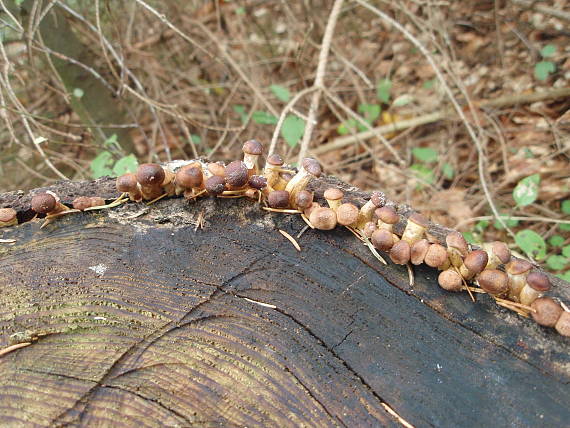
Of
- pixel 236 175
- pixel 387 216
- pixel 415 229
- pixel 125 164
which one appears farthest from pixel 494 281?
pixel 125 164

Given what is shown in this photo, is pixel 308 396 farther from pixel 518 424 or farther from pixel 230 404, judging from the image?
pixel 518 424

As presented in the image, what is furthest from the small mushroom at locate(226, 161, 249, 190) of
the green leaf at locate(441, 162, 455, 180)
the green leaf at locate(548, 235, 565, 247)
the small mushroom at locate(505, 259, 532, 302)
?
the green leaf at locate(441, 162, 455, 180)

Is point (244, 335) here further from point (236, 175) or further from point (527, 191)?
point (527, 191)

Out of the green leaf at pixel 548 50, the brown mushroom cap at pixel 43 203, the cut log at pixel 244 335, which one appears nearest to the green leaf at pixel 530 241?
the cut log at pixel 244 335

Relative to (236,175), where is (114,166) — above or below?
below

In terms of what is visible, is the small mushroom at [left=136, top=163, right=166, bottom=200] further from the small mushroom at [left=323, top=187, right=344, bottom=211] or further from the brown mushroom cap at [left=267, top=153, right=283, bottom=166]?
the small mushroom at [left=323, top=187, right=344, bottom=211]

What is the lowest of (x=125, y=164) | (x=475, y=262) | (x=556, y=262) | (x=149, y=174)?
(x=556, y=262)

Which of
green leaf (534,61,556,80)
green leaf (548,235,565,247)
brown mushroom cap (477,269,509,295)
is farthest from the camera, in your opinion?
green leaf (534,61,556,80)

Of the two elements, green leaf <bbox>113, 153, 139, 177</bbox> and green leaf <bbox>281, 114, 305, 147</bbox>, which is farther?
green leaf <bbox>281, 114, 305, 147</bbox>
